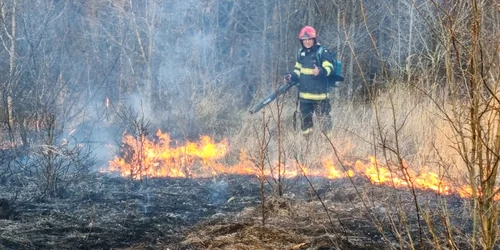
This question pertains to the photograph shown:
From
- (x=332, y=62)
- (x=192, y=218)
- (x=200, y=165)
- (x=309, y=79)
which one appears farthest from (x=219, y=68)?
(x=192, y=218)

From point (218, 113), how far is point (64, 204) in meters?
7.92

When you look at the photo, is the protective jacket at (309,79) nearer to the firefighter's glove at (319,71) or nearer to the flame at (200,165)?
the firefighter's glove at (319,71)

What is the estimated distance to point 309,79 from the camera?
9805 mm

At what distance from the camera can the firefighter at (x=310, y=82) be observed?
31.8ft

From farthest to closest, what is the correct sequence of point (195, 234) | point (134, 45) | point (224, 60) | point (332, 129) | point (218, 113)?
point (224, 60), point (134, 45), point (218, 113), point (332, 129), point (195, 234)

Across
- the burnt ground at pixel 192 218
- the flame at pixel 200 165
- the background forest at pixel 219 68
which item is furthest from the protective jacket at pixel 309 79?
the burnt ground at pixel 192 218

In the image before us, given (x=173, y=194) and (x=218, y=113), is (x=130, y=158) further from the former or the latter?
(x=218, y=113)

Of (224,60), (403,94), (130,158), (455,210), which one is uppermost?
(224,60)

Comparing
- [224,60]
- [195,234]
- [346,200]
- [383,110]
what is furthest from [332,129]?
[224,60]

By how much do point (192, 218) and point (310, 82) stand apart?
4613 mm

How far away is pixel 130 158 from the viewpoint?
804 centimetres

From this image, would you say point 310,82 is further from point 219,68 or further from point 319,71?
point 219,68

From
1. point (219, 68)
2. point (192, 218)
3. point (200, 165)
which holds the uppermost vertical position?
point (219, 68)

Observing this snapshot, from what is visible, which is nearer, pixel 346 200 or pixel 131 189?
pixel 346 200
